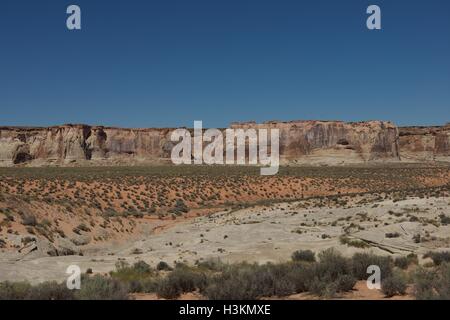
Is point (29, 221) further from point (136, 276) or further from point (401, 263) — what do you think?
point (401, 263)

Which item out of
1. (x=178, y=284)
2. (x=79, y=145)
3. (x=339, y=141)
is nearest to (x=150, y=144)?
(x=79, y=145)

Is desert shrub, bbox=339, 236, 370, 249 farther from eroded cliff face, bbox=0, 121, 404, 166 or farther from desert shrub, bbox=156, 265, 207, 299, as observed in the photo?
eroded cliff face, bbox=0, 121, 404, 166

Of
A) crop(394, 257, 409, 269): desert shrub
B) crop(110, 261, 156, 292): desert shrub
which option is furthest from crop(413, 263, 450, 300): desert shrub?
crop(110, 261, 156, 292): desert shrub

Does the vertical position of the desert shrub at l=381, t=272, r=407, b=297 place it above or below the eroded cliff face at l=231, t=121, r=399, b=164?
below

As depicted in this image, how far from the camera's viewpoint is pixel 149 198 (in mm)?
38844

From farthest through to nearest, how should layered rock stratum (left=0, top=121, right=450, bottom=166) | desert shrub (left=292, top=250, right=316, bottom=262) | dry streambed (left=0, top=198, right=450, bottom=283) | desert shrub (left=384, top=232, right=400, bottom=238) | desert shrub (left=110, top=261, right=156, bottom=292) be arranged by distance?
layered rock stratum (left=0, top=121, right=450, bottom=166) → desert shrub (left=384, top=232, right=400, bottom=238) → dry streambed (left=0, top=198, right=450, bottom=283) → desert shrub (left=292, top=250, right=316, bottom=262) → desert shrub (left=110, top=261, right=156, bottom=292)

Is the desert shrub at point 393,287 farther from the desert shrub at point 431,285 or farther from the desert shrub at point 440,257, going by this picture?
the desert shrub at point 440,257

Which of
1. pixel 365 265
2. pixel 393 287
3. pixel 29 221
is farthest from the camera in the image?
pixel 29 221

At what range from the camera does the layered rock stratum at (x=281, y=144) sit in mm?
120812

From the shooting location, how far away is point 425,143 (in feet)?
427

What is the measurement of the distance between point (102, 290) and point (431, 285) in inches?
227

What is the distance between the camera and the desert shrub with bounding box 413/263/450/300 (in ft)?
24.0

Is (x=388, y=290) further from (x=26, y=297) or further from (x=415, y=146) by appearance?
(x=415, y=146)

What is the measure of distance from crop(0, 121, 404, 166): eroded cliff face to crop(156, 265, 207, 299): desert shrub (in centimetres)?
11027
